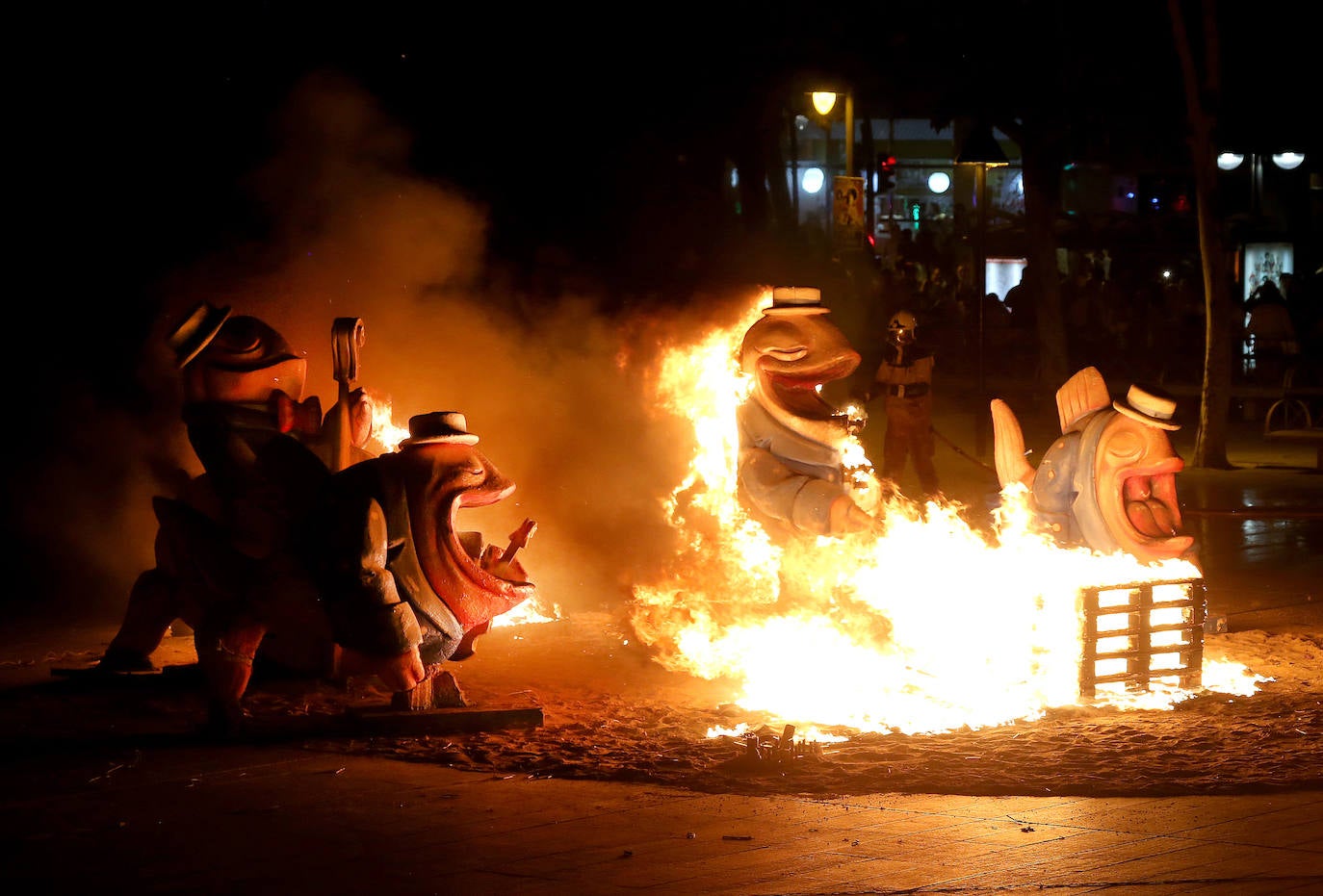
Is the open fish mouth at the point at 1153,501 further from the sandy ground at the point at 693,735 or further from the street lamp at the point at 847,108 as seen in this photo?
the street lamp at the point at 847,108

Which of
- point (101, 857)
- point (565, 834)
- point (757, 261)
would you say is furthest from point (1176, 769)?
point (757, 261)

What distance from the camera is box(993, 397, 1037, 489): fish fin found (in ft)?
25.8

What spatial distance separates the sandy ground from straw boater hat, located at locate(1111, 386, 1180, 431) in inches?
52.7

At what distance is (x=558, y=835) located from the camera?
5.24 metres

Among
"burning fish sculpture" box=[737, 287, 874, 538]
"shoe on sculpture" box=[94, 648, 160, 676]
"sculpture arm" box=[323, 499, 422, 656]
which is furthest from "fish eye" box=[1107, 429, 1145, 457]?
"shoe on sculpture" box=[94, 648, 160, 676]

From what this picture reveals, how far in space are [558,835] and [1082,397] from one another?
12.6 ft

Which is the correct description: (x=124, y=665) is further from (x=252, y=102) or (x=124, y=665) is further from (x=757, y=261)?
(x=757, y=261)

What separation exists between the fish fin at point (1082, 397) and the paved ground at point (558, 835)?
2.54 meters

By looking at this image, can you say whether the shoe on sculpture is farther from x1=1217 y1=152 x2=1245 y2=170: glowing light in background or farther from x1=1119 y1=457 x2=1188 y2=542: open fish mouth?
x1=1217 y1=152 x2=1245 y2=170: glowing light in background

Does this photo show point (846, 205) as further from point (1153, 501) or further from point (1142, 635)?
point (1142, 635)

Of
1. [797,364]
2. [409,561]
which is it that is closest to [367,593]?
[409,561]

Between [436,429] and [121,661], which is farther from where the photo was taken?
[121,661]

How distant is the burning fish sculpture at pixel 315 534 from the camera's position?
21.4 ft

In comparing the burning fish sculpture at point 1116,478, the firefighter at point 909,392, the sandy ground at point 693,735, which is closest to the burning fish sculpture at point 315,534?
the sandy ground at point 693,735
